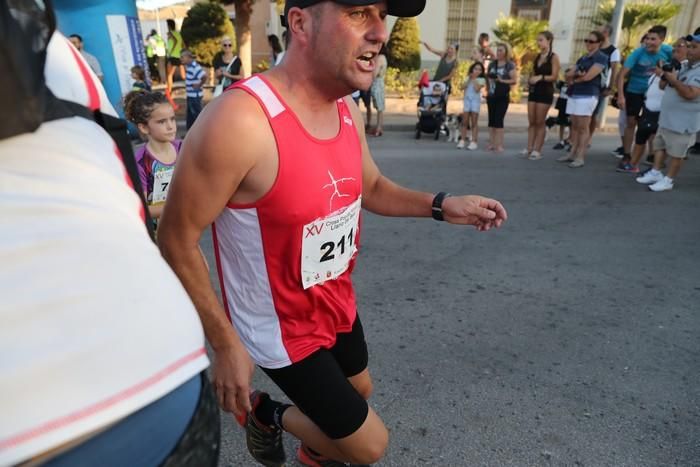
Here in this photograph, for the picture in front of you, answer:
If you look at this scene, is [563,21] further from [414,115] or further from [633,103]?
[633,103]

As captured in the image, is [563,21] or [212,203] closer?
[212,203]

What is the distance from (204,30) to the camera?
833 inches

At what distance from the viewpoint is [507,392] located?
116 inches

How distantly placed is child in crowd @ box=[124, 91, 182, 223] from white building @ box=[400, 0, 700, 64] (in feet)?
61.5

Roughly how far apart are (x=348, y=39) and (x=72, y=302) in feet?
3.93

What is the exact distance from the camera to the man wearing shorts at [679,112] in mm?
6359

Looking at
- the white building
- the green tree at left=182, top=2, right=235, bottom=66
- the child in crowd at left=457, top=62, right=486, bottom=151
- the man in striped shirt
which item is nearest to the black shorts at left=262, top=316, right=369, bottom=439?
the child in crowd at left=457, top=62, right=486, bottom=151

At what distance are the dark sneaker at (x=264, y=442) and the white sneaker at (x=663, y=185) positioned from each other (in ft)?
20.6

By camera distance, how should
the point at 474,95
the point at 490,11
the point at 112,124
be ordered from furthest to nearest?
1. the point at 490,11
2. the point at 474,95
3. the point at 112,124

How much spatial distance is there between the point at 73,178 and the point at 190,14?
2255 centimetres

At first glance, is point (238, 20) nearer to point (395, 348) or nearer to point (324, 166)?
point (395, 348)

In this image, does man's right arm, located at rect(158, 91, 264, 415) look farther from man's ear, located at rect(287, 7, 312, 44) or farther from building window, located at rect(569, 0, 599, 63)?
building window, located at rect(569, 0, 599, 63)

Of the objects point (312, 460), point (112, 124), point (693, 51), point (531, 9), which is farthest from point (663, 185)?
point (531, 9)

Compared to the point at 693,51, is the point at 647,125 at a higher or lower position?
lower
